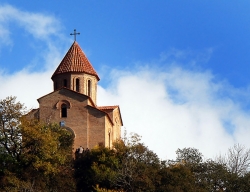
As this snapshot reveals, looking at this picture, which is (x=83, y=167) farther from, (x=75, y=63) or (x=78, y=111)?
(x=75, y=63)

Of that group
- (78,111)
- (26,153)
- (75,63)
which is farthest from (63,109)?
(26,153)

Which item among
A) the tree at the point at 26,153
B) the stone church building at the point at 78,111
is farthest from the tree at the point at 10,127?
the stone church building at the point at 78,111

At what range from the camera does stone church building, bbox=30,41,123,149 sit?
1538 inches

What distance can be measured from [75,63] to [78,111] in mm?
4978

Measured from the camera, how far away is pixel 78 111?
130ft

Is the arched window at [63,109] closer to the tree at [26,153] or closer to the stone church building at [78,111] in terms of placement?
the stone church building at [78,111]

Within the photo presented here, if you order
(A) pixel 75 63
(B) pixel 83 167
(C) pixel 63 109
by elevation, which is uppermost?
(A) pixel 75 63

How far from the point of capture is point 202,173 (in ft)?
123

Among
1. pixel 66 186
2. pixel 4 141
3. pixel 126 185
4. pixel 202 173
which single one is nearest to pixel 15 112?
pixel 4 141

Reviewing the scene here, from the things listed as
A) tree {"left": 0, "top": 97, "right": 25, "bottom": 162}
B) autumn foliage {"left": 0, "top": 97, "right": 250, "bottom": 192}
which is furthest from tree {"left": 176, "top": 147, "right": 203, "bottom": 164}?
tree {"left": 0, "top": 97, "right": 25, "bottom": 162}

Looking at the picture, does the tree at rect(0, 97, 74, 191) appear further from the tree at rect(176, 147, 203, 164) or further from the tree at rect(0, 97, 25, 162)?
the tree at rect(176, 147, 203, 164)

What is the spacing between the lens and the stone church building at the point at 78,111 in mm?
39062

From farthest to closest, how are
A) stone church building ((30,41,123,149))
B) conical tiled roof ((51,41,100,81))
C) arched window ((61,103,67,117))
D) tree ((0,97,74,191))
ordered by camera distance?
1. conical tiled roof ((51,41,100,81))
2. arched window ((61,103,67,117))
3. stone church building ((30,41,123,149))
4. tree ((0,97,74,191))

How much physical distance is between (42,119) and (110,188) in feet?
26.9
